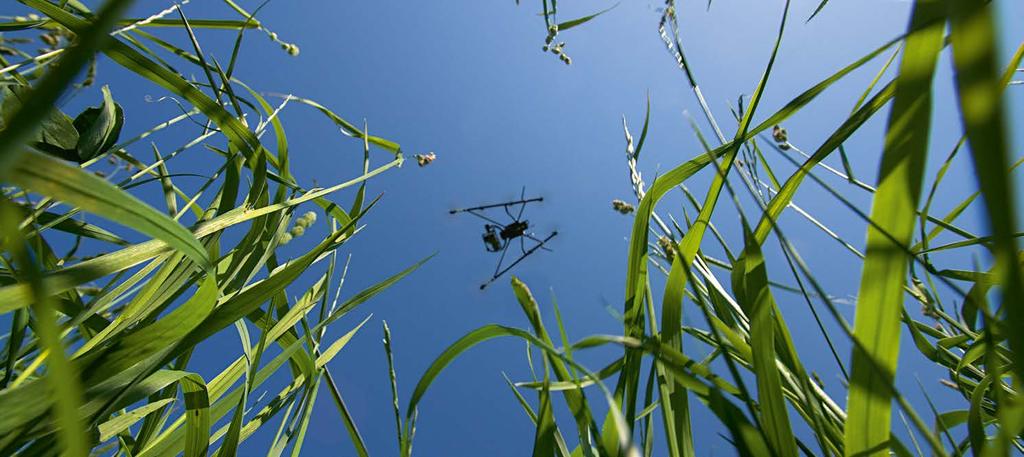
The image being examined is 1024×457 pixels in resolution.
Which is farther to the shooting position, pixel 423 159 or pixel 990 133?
pixel 423 159

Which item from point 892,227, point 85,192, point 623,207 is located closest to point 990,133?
point 892,227

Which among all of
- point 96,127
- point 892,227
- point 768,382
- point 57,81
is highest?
point 96,127

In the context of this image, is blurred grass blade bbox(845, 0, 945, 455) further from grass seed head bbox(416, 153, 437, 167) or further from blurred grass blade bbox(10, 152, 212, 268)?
grass seed head bbox(416, 153, 437, 167)

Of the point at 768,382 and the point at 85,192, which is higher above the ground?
the point at 85,192

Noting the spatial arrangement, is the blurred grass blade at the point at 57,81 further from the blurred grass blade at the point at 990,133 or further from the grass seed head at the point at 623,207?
the grass seed head at the point at 623,207

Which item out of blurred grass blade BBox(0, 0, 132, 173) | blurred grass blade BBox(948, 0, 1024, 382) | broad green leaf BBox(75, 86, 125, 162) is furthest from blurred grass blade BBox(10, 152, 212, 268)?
broad green leaf BBox(75, 86, 125, 162)

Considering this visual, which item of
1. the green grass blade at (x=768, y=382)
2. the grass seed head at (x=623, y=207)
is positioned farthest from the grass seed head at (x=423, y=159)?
the green grass blade at (x=768, y=382)

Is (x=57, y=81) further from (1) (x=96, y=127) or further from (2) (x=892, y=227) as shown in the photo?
(1) (x=96, y=127)

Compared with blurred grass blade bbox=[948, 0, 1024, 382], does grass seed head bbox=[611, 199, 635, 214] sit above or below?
above

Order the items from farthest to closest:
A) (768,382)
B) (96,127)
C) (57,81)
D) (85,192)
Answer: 1. (96,127)
2. (768,382)
3. (85,192)
4. (57,81)

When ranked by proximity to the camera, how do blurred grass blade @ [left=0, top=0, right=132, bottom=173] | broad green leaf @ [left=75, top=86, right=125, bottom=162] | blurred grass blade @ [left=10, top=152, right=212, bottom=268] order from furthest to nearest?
broad green leaf @ [left=75, top=86, right=125, bottom=162]
blurred grass blade @ [left=10, top=152, right=212, bottom=268]
blurred grass blade @ [left=0, top=0, right=132, bottom=173]

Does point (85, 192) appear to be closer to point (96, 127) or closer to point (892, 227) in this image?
point (892, 227)

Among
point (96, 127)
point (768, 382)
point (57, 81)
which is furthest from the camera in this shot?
point (96, 127)
